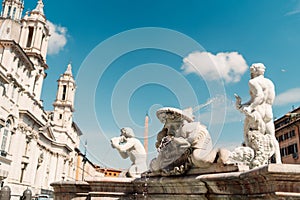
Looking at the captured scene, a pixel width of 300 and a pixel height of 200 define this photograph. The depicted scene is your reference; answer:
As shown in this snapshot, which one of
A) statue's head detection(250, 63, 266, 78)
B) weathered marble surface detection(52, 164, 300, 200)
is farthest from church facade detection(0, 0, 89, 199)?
statue's head detection(250, 63, 266, 78)

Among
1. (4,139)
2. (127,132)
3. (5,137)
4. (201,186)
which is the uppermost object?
(5,137)

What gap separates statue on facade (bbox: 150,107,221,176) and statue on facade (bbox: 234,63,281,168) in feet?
3.55

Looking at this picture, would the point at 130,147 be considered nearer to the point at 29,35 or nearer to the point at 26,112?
the point at 26,112

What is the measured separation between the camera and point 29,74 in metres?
39.2

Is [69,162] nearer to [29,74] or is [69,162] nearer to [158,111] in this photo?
[29,74]

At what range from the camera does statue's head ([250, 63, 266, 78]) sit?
648 centimetres

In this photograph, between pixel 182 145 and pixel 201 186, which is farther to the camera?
pixel 182 145

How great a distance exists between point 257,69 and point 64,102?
5836 centimetres

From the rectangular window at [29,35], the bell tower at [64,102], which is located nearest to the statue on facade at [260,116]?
the rectangular window at [29,35]

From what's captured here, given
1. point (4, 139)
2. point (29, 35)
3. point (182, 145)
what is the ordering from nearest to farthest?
1. point (182, 145)
2. point (4, 139)
3. point (29, 35)

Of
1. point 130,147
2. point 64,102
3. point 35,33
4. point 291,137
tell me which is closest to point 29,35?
point 35,33

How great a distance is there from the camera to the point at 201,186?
4902mm

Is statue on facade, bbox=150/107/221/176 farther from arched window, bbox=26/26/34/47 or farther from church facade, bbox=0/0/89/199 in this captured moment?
arched window, bbox=26/26/34/47

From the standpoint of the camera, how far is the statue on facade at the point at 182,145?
528 cm
